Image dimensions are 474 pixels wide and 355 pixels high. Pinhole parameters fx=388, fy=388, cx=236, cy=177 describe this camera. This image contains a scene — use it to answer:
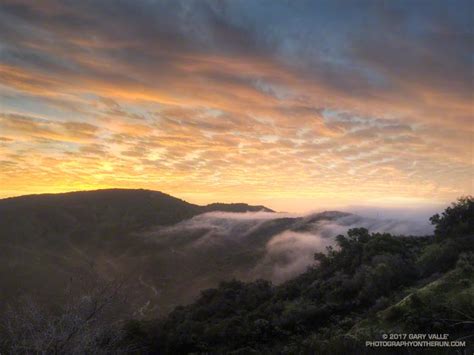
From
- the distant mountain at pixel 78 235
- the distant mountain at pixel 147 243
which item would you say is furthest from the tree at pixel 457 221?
the distant mountain at pixel 78 235

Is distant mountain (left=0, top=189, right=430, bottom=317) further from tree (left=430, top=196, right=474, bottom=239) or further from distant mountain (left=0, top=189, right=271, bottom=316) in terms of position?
tree (left=430, top=196, right=474, bottom=239)

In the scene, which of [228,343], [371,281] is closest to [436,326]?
[371,281]

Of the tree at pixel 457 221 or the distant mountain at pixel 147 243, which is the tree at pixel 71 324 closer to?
the tree at pixel 457 221

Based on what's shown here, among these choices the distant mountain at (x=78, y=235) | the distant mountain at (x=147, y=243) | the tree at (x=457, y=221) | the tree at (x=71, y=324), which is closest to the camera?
the tree at (x=71, y=324)

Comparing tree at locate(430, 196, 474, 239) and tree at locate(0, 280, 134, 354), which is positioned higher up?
tree at locate(430, 196, 474, 239)

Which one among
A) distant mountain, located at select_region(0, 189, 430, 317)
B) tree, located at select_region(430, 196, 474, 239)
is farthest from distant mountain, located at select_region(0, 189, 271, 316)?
tree, located at select_region(430, 196, 474, 239)

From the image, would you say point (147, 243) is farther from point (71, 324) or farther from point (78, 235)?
point (71, 324)

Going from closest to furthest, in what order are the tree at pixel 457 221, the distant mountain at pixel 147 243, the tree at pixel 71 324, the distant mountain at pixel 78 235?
the tree at pixel 71 324 < the tree at pixel 457 221 < the distant mountain at pixel 78 235 < the distant mountain at pixel 147 243

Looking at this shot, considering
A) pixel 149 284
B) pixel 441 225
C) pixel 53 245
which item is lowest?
pixel 149 284

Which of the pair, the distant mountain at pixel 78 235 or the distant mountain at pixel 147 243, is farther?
the distant mountain at pixel 147 243

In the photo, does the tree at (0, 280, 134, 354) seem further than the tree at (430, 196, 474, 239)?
No

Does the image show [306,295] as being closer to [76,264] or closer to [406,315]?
[406,315]
